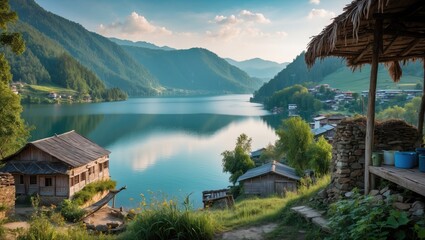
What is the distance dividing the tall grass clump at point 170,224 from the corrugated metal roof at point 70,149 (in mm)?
16829

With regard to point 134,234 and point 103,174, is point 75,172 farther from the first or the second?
point 134,234

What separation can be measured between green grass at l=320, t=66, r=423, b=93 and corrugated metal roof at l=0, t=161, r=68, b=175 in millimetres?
95017

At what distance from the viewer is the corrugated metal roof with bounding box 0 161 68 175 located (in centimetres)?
2180

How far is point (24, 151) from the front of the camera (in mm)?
22578

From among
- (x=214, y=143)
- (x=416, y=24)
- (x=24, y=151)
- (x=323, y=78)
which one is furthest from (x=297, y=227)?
(x=323, y=78)

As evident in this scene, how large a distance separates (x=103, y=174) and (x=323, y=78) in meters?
144

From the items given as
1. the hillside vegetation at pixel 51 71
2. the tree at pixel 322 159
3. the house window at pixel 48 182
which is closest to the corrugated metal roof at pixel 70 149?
the house window at pixel 48 182

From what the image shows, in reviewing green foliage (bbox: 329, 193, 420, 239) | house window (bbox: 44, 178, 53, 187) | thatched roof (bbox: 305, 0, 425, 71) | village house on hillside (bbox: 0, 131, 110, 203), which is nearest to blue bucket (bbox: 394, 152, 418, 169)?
green foliage (bbox: 329, 193, 420, 239)

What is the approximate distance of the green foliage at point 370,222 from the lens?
166 inches

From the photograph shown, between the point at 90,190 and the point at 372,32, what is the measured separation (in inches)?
847

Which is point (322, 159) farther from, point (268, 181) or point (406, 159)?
point (406, 159)

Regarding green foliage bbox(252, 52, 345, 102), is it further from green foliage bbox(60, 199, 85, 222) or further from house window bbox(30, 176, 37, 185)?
green foliage bbox(60, 199, 85, 222)

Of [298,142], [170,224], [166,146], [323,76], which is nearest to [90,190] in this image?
[298,142]

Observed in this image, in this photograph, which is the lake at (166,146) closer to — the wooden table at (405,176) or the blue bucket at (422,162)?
the wooden table at (405,176)
